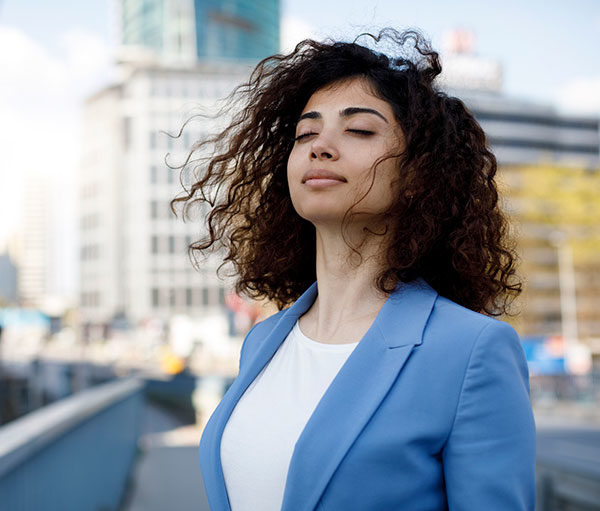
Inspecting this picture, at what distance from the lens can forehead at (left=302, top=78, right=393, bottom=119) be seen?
1823 mm

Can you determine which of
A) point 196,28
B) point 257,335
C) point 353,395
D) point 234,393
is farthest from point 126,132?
point 353,395

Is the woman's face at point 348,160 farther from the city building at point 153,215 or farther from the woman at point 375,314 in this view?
the city building at point 153,215

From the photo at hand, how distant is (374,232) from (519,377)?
0.55 metres

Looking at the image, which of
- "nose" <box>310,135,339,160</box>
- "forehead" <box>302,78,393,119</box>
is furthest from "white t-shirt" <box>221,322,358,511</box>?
"forehead" <box>302,78,393,119</box>

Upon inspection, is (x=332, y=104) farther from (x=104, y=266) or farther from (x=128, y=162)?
(x=104, y=266)

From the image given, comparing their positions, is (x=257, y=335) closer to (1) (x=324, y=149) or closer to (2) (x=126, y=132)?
(1) (x=324, y=149)

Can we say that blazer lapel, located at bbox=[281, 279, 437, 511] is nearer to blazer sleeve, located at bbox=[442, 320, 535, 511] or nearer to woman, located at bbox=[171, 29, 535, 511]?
woman, located at bbox=[171, 29, 535, 511]

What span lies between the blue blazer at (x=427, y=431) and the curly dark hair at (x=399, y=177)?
30cm

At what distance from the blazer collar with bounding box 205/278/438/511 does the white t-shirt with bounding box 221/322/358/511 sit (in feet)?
0.23

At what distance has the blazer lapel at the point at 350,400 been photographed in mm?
1487

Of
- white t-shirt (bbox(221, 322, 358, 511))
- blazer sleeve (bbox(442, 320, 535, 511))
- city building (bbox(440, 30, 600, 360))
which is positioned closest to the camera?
blazer sleeve (bbox(442, 320, 535, 511))

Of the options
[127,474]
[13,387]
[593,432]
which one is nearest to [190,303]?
[13,387]

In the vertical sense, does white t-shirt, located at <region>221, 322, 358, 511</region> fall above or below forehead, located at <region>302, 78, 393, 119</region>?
below

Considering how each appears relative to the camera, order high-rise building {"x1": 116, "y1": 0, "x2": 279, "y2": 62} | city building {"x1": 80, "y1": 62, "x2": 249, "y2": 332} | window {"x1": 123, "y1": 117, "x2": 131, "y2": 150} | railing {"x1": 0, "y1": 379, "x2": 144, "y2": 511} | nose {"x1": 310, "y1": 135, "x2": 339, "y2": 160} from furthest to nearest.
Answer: high-rise building {"x1": 116, "y1": 0, "x2": 279, "y2": 62}
window {"x1": 123, "y1": 117, "x2": 131, "y2": 150}
city building {"x1": 80, "y1": 62, "x2": 249, "y2": 332}
railing {"x1": 0, "y1": 379, "x2": 144, "y2": 511}
nose {"x1": 310, "y1": 135, "x2": 339, "y2": 160}
